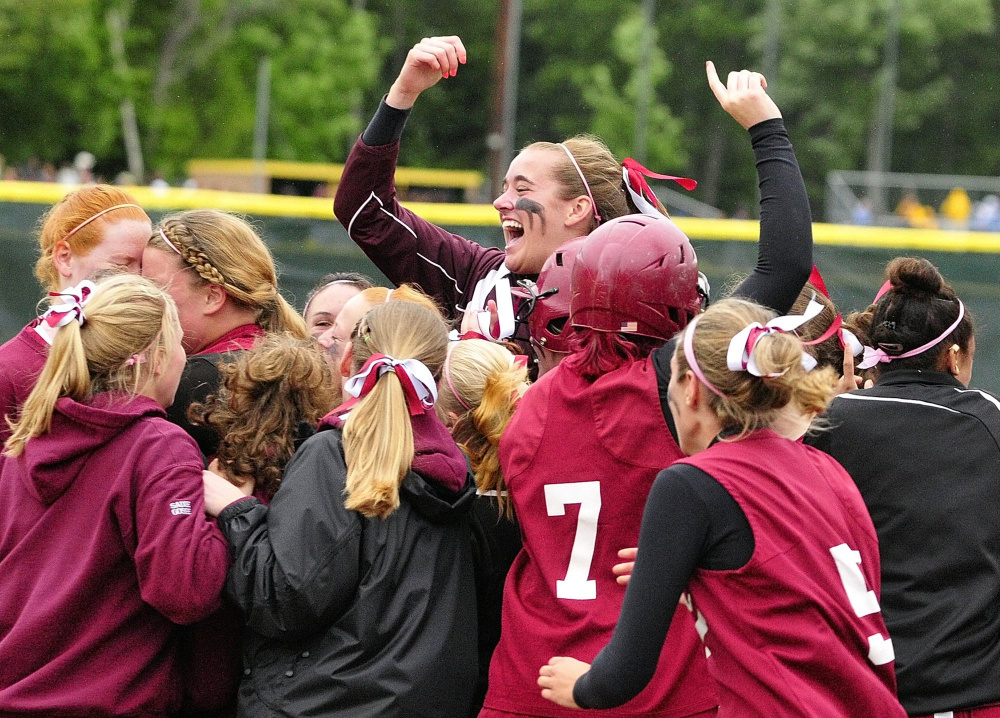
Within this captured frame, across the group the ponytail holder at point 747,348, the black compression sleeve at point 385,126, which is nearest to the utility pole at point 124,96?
the black compression sleeve at point 385,126

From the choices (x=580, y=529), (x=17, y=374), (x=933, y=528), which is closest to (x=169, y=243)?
(x=17, y=374)

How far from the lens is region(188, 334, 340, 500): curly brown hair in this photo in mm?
3221

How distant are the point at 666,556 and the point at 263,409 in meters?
1.33

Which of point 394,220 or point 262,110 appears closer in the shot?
point 394,220

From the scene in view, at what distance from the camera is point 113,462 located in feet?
9.84

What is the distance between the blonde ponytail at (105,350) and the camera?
9.89 ft

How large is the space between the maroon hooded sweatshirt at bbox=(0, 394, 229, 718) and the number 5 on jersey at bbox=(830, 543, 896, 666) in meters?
1.48

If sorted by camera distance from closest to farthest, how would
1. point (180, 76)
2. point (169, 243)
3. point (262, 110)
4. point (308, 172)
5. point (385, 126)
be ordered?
point (169, 243)
point (385, 126)
point (308, 172)
point (262, 110)
point (180, 76)

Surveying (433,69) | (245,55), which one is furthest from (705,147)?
(433,69)

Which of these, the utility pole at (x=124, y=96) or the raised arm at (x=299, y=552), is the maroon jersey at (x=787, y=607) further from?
the utility pole at (x=124, y=96)

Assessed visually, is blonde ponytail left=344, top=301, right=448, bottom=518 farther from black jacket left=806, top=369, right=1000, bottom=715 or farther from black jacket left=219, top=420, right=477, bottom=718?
black jacket left=806, top=369, right=1000, bottom=715

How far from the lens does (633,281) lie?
2859mm

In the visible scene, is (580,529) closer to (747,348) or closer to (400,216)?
(747,348)

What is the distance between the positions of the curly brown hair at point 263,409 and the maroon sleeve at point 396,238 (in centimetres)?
122
